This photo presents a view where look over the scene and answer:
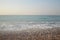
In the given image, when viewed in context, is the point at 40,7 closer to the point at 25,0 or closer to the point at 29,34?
the point at 25,0

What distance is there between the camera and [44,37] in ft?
5.14

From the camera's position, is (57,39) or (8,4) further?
(8,4)

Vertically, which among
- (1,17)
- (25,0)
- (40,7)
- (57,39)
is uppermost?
(25,0)

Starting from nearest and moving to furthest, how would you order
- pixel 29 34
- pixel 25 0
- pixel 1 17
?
1. pixel 29 34
2. pixel 25 0
3. pixel 1 17

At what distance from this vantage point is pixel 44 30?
1699 mm

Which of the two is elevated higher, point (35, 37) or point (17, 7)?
point (17, 7)

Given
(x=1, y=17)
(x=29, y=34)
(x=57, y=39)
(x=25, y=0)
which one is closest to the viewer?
(x=57, y=39)

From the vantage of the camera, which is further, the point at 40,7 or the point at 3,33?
the point at 40,7

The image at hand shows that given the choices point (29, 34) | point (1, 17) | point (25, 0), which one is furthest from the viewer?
point (1, 17)

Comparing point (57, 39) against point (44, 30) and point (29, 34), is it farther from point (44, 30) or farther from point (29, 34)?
point (29, 34)

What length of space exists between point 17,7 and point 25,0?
0.27 meters

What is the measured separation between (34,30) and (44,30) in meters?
0.16

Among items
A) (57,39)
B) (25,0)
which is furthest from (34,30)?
(25,0)

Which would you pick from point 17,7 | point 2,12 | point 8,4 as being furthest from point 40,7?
point 2,12
